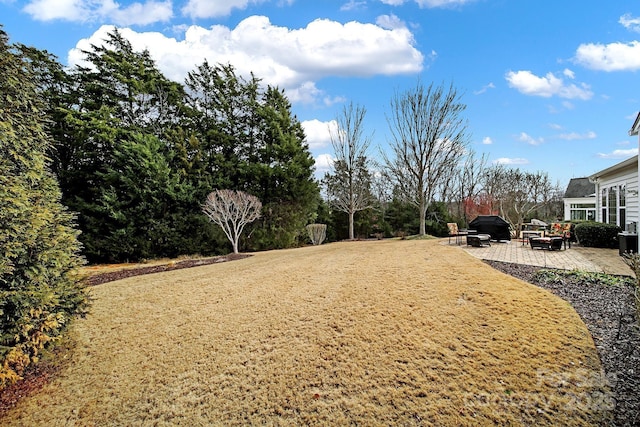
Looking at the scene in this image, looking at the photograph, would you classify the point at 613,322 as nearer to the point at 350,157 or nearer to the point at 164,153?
the point at 164,153

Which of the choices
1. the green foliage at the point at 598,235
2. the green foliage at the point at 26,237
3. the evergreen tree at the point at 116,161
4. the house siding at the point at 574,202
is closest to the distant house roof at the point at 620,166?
the green foliage at the point at 598,235

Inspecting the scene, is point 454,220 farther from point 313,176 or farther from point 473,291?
point 473,291

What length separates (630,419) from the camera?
2.53 meters

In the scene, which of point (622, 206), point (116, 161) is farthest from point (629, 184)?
point (116, 161)

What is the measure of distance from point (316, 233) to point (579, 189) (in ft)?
63.9

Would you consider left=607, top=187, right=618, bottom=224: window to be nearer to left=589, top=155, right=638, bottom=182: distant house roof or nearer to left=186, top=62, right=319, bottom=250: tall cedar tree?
left=589, top=155, right=638, bottom=182: distant house roof

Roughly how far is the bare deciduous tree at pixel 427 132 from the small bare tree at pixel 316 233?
6.24m

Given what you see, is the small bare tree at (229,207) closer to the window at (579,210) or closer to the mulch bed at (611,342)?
the mulch bed at (611,342)

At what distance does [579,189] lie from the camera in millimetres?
21500

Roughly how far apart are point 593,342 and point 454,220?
17.9 meters

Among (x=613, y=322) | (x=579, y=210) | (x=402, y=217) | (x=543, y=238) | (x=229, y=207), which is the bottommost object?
(x=613, y=322)

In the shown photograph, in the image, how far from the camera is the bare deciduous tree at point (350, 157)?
20.3 meters

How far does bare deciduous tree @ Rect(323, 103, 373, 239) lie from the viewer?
20.3 metres

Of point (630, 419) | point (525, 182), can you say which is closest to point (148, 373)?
point (630, 419)
